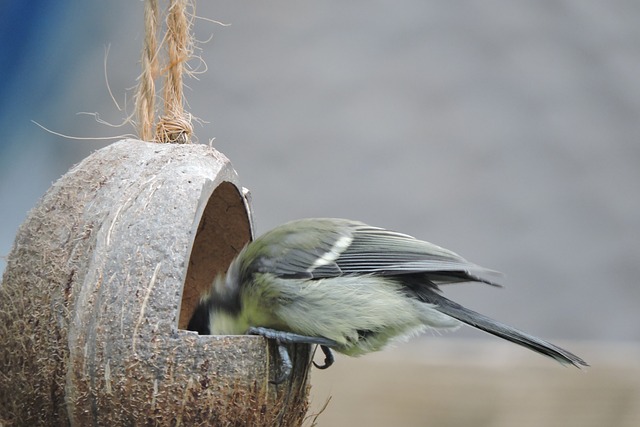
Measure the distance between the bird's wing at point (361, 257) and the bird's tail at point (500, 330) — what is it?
66 mm

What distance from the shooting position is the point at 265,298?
92.6 inches

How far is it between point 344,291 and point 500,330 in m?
0.40

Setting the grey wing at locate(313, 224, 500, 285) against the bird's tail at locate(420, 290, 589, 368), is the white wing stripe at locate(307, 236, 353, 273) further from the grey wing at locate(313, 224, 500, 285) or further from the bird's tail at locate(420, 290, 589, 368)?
the bird's tail at locate(420, 290, 589, 368)

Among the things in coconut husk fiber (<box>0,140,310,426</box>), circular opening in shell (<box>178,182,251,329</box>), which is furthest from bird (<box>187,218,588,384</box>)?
circular opening in shell (<box>178,182,251,329</box>)

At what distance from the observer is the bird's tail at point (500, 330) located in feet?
7.30

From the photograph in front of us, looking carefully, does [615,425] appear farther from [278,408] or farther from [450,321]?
[278,408]

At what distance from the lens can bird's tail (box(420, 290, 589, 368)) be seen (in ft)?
7.30

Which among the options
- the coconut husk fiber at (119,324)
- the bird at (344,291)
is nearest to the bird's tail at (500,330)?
the bird at (344,291)

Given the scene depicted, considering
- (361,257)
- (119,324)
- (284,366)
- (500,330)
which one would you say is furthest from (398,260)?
(119,324)

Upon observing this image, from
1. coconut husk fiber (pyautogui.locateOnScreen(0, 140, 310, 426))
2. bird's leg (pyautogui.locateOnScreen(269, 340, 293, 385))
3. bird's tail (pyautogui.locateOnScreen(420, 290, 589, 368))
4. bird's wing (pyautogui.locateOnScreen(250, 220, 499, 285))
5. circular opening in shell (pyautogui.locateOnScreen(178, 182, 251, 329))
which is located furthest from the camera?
circular opening in shell (pyautogui.locateOnScreen(178, 182, 251, 329))

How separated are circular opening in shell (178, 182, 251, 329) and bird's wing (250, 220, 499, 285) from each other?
0.34 m

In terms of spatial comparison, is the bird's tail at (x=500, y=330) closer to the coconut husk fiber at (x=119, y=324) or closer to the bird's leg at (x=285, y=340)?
the bird's leg at (x=285, y=340)

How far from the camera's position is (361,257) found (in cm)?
238

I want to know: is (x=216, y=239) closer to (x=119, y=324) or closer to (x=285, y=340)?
(x=285, y=340)
